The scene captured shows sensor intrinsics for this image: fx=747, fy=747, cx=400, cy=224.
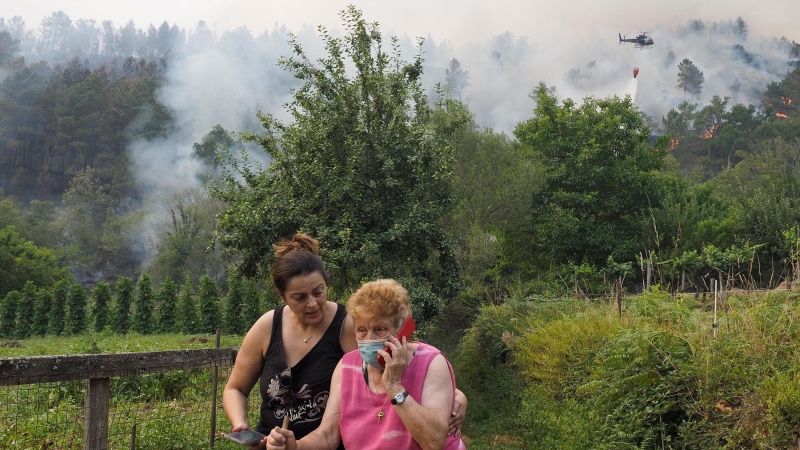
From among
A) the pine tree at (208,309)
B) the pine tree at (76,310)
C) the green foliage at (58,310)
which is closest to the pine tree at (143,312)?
the pine tree at (208,309)

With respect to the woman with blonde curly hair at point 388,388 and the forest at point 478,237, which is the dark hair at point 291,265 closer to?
the woman with blonde curly hair at point 388,388

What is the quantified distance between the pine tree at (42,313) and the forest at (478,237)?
122mm

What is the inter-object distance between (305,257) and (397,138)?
37.5 feet

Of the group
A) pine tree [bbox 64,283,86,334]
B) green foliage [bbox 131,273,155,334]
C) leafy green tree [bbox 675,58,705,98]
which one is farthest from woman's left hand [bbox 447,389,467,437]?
leafy green tree [bbox 675,58,705,98]

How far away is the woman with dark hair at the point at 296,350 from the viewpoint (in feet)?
10.4

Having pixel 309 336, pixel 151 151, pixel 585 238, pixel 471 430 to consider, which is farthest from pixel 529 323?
pixel 151 151

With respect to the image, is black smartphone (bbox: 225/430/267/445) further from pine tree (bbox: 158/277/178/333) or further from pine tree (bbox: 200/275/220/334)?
pine tree (bbox: 158/277/178/333)

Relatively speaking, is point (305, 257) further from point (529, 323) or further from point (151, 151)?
point (151, 151)

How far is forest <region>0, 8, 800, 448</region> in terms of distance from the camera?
6891 mm

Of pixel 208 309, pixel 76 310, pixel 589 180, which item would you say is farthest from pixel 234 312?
pixel 589 180

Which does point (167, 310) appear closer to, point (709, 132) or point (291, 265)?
point (291, 265)

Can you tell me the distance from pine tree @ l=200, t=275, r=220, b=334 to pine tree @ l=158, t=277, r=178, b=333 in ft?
4.02

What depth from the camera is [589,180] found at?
1341 inches

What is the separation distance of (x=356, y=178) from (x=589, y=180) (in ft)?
74.0
